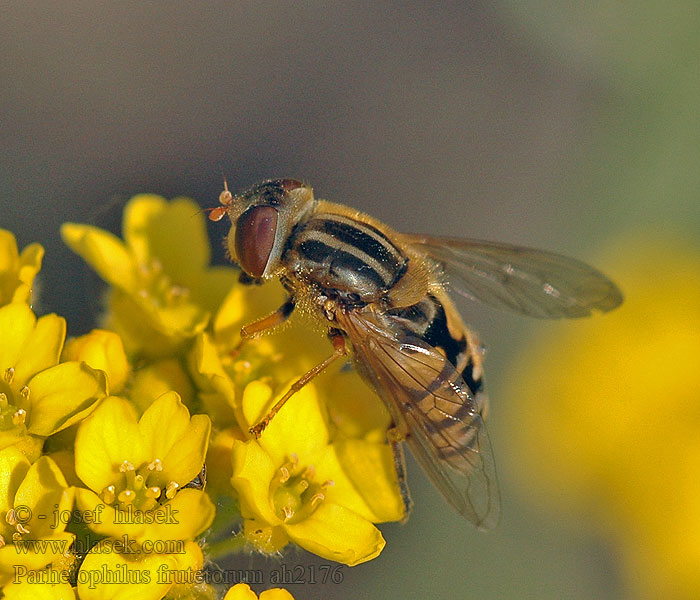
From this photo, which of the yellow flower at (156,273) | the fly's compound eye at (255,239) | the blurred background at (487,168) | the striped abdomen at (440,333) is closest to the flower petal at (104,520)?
the yellow flower at (156,273)

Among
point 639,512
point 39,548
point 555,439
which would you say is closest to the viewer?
point 39,548

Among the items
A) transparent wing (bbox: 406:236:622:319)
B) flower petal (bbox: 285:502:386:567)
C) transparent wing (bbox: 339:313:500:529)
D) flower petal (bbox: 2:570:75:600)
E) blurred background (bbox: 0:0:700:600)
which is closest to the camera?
flower petal (bbox: 2:570:75:600)

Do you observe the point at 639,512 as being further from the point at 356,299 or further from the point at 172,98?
the point at 172,98

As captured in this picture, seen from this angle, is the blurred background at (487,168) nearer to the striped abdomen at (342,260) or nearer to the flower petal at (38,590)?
the striped abdomen at (342,260)

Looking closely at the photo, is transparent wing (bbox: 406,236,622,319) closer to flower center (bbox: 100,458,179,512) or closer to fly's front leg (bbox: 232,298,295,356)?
fly's front leg (bbox: 232,298,295,356)

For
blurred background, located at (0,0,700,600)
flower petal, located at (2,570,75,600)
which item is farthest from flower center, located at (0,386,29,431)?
blurred background, located at (0,0,700,600)

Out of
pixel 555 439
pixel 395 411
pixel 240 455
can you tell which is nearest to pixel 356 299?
pixel 395 411
